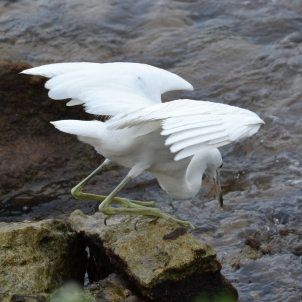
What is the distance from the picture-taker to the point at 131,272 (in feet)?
12.5

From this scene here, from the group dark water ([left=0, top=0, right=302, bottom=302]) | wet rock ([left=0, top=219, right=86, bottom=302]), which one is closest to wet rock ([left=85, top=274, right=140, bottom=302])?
wet rock ([left=0, top=219, right=86, bottom=302])

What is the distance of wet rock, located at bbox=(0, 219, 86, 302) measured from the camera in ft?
12.0

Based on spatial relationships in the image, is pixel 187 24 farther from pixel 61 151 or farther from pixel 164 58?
pixel 61 151

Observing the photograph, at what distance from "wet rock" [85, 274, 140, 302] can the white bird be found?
754 mm

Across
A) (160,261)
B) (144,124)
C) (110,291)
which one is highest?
(144,124)

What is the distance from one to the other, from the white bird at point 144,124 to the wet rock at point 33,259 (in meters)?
0.57

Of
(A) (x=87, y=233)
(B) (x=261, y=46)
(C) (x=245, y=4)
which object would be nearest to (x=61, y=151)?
(A) (x=87, y=233)

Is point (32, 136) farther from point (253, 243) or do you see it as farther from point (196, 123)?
point (196, 123)

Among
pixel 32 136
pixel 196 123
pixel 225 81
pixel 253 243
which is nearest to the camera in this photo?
pixel 196 123

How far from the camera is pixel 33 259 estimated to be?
3838 millimetres

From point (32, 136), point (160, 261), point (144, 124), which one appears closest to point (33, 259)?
point (160, 261)

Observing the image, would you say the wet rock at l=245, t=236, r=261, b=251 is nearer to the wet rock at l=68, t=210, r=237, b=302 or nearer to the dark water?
the dark water

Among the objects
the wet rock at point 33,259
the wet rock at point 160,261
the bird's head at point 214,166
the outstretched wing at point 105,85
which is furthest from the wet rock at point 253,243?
the wet rock at point 33,259

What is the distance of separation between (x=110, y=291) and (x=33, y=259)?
0.57m
